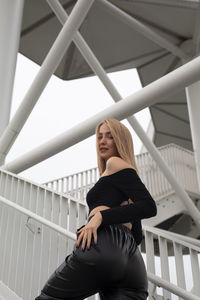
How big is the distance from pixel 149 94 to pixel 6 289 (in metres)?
2.91

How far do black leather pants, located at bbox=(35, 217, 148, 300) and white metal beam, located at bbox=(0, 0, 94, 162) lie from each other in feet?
15.0

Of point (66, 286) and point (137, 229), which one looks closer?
point (66, 286)

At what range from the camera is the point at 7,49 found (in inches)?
313

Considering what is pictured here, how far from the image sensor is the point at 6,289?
12.9 ft

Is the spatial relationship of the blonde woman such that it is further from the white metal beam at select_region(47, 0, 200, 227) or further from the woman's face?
the white metal beam at select_region(47, 0, 200, 227)

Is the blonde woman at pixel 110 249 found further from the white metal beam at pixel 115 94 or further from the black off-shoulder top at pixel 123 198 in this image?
the white metal beam at pixel 115 94

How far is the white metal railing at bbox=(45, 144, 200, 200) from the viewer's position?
37.8ft

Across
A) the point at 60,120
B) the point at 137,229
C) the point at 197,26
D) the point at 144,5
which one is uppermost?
the point at 60,120

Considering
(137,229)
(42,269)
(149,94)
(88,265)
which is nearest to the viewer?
(88,265)

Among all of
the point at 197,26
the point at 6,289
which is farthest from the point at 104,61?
the point at 6,289

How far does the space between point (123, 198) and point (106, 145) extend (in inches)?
16.4

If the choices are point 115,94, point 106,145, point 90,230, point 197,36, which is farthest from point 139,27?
point 90,230

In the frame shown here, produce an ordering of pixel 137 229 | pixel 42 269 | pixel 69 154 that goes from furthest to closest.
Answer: pixel 69 154
pixel 42 269
pixel 137 229

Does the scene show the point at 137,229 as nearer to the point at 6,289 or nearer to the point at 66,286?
the point at 66,286
